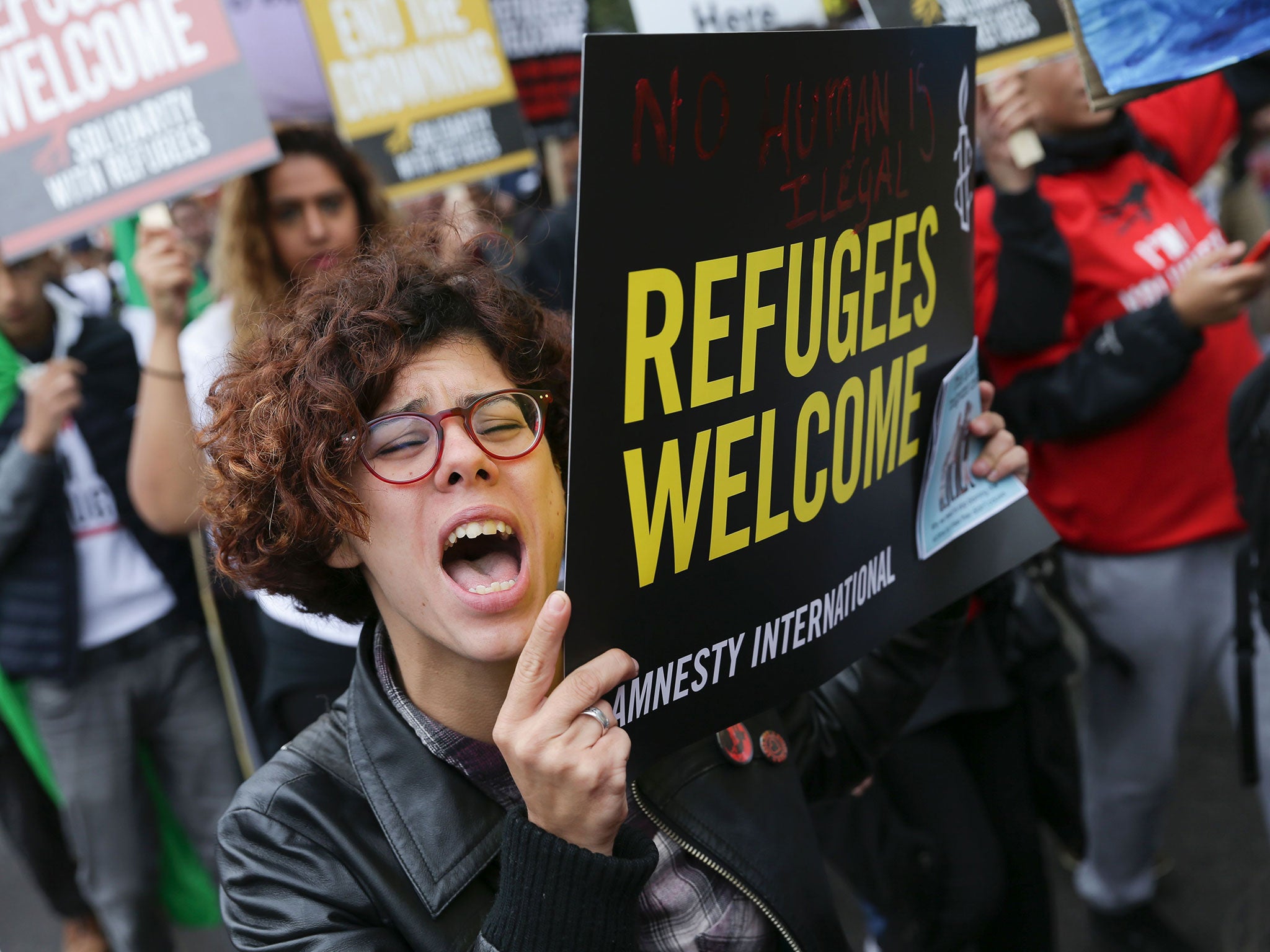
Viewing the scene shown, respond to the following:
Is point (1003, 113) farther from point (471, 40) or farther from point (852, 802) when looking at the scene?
point (471, 40)

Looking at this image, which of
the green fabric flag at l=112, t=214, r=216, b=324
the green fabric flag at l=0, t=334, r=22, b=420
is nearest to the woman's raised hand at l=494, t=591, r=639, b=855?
the green fabric flag at l=0, t=334, r=22, b=420

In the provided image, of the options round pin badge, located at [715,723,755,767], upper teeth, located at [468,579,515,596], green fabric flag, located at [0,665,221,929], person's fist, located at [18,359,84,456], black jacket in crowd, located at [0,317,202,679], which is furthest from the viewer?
green fabric flag, located at [0,665,221,929]

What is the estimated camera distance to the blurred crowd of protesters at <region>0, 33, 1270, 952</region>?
2.63 metres

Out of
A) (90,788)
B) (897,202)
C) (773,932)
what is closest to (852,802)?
(773,932)

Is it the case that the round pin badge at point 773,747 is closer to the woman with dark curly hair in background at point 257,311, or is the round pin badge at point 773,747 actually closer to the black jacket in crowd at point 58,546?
the woman with dark curly hair in background at point 257,311

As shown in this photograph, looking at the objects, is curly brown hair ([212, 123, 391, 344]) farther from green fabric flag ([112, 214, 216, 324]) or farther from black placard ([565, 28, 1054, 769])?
black placard ([565, 28, 1054, 769])

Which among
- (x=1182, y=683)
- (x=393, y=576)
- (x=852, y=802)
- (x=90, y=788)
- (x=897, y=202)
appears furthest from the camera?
(x=90, y=788)

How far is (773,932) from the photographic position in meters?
1.54

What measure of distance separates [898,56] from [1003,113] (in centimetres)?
135

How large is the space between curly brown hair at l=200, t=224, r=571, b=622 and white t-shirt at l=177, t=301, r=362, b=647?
91 cm

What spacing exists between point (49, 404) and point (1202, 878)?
10.8ft

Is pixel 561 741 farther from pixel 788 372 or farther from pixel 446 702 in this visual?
pixel 788 372

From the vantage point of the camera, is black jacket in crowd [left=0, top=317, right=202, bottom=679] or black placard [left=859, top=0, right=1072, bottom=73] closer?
black placard [left=859, top=0, right=1072, bottom=73]

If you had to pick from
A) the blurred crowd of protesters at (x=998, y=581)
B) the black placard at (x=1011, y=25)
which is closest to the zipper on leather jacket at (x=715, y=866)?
the blurred crowd of protesters at (x=998, y=581)
